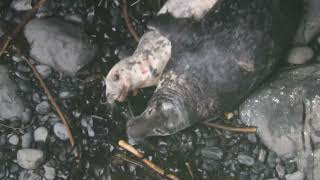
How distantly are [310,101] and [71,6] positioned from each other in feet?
5.51

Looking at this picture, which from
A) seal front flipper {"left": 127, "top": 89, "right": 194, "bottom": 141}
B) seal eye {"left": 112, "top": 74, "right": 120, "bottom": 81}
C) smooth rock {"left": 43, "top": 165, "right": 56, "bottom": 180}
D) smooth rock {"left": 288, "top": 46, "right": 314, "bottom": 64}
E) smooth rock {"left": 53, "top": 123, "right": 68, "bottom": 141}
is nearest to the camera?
seal front flipper {"left": 127, "top": 89, "right": 194, "bottom": 141}

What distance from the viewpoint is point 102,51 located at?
3.12 metres

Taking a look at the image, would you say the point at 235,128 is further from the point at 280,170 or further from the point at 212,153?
the point at 280,170

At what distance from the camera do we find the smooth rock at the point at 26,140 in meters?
2.91

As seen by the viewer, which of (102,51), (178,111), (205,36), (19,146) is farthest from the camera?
(102,51)

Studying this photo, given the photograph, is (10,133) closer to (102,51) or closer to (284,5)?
(102,51)

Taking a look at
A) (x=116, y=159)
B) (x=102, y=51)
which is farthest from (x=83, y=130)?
(x=102, y=51)

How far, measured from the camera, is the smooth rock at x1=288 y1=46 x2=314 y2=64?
121 inches

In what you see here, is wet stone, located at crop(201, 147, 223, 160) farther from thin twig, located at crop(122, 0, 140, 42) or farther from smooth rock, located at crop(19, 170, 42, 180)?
smooth rock, located at crop(19, 170, 42, 180)

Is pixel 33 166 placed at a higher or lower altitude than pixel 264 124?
lower

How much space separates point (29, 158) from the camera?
9.40ft

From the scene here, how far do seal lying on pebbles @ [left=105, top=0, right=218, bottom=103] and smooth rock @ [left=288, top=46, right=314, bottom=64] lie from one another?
0.71 meters

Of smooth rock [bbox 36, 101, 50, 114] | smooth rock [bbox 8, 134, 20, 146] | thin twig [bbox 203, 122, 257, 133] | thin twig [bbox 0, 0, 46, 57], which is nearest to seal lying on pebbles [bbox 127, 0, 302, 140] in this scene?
thin twig [bbox 203, 122, 257, 133]

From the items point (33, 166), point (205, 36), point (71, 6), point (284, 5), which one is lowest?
point (33, 166)
